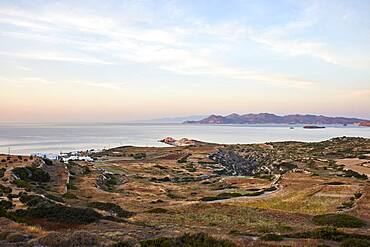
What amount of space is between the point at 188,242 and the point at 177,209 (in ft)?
56.5

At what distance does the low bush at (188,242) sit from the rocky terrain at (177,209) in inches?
1.8

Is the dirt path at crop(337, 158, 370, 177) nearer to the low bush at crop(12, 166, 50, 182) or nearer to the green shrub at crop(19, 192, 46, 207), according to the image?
the low bush at crop(12, 166, 50, 182)

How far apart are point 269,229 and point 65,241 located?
1229cm

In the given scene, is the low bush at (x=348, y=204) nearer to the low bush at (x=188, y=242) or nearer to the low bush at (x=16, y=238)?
the low bush at (x=188, y=242)

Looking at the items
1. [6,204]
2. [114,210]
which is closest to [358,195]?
[114,210]

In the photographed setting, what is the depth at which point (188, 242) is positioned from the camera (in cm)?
1597

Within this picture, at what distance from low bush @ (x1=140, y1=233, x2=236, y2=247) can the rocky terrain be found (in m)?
0.05

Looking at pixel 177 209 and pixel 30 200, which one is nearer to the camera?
pixel 30 200

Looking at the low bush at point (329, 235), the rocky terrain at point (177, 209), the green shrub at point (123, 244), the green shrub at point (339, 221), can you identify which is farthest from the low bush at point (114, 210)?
the low bush at point (329, 235)

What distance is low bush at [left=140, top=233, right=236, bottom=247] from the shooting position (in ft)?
50.9

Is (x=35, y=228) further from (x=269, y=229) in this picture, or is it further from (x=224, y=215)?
(x=224, y=215)

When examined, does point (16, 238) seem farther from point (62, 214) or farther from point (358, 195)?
point (358, 195)

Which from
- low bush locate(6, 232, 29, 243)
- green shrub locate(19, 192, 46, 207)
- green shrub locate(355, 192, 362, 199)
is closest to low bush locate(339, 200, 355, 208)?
green shrub locate(355, 192, 362, 199)

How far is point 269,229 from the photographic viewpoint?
2312 cm
